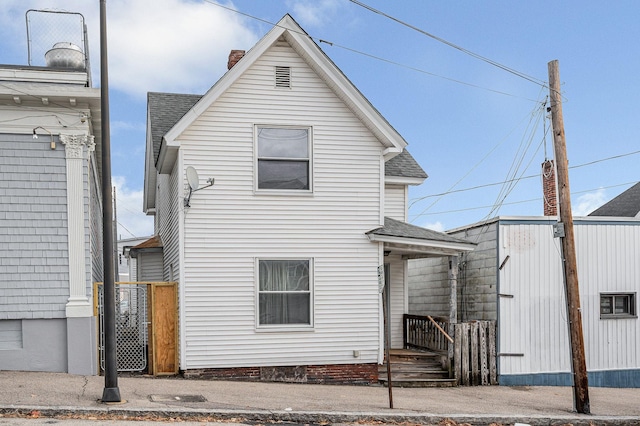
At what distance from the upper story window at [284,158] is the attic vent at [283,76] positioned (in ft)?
3.31

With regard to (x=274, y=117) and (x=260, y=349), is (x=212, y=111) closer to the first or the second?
(x=274, y=117)

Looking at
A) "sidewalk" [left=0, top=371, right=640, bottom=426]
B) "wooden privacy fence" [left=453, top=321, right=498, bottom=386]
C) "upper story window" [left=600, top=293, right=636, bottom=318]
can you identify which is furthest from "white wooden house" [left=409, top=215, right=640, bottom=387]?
"sidewalk" [left=0, top=371, right=640, bottom=426]

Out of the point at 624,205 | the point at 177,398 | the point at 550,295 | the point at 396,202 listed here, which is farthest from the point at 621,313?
the point at 624,205

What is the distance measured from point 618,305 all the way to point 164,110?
1346 cm

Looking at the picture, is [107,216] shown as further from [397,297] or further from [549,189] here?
[549,189]

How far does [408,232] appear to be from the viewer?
639 inches

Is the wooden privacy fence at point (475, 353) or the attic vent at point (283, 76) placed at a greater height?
the attic vent at point (283, 76)

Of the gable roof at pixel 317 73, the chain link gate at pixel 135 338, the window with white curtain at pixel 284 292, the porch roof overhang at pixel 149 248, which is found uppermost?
the gable roof at pixel 317 73

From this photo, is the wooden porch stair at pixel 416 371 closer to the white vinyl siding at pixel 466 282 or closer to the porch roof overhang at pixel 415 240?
the white vinyl siding at pixel 466 282

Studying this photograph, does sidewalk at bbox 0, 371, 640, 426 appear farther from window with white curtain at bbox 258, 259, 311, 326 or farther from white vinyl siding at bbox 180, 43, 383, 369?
window with white curtain at bbox 258, 259, 311, 326

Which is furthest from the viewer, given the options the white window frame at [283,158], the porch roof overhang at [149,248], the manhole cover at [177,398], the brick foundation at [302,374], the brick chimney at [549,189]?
the porch roof overhang at [149,248]

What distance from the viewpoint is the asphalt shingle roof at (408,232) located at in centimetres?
1570

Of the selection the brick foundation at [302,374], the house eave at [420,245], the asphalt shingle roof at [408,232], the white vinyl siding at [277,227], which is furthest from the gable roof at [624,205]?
the brick foundation at [302,374]

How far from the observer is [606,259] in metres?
17.8
